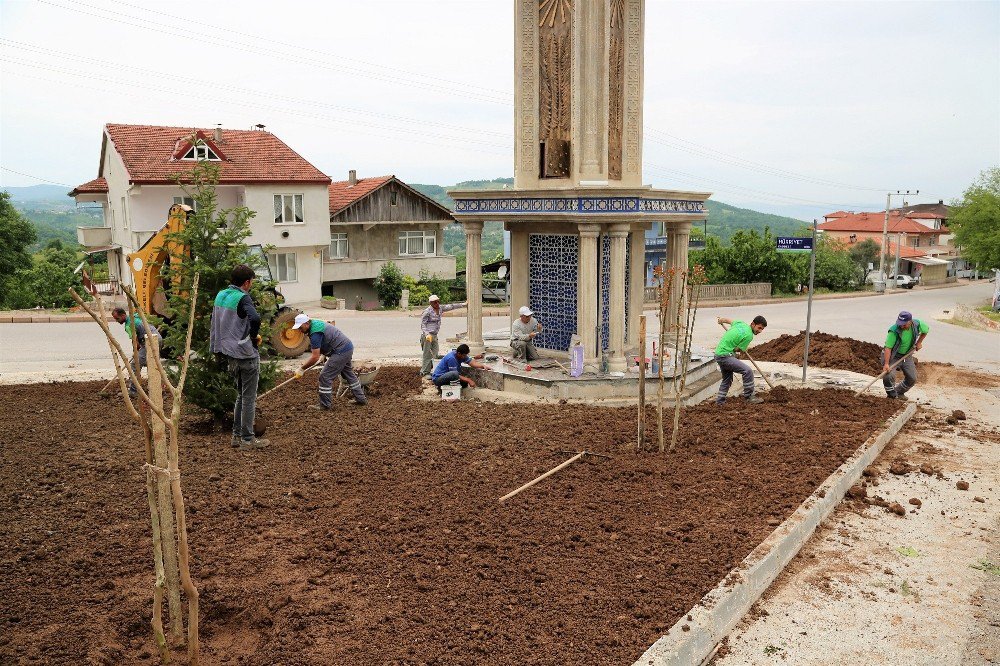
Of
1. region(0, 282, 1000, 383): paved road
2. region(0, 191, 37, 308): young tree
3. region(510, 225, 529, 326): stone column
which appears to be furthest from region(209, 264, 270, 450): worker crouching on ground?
region(0, 191, 37, 308): young tree

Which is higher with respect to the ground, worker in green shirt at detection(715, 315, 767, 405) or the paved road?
worker in green shirt at detection(715, 315, 767, 405)

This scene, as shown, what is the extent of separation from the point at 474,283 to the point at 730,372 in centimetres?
454

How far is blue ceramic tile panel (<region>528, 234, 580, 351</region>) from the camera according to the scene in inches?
497

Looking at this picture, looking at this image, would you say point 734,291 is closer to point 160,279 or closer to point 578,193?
point 578,193

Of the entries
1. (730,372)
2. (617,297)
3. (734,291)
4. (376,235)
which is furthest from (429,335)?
(734,291)

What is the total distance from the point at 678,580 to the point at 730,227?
6340 inches

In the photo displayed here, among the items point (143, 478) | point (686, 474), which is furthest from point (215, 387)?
point (686, 474)

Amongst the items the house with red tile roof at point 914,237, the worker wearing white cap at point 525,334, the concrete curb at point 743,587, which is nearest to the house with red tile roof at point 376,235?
the worker wearing white cap at point 525,334

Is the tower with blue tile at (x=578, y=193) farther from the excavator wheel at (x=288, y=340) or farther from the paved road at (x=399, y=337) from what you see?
the excavator wheel at (x=288, y=340)

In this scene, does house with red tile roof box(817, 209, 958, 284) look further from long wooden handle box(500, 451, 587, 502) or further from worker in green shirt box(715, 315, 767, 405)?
long wooden handle box(500, 451, 587, 502)

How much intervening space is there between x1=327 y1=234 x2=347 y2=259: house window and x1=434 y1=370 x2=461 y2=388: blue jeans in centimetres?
2395

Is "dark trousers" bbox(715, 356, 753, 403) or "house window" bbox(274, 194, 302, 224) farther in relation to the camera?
"house window" bbox(274, 194, 302, 224)

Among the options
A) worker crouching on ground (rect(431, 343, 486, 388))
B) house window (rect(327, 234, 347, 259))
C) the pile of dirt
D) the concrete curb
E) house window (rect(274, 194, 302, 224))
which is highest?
house window (rect(274, 194, 302, 224))

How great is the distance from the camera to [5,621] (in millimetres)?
4602
